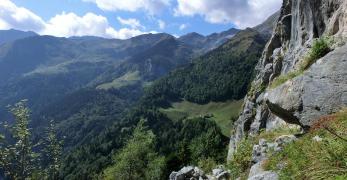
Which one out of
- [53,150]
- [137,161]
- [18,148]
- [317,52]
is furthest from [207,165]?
[317,52]

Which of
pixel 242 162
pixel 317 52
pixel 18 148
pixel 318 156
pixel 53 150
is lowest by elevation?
pixel 53 150

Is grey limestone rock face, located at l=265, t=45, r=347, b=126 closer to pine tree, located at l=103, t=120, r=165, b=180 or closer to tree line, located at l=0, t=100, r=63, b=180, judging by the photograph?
tree line, located at l=0, t=100, r=63, b=180

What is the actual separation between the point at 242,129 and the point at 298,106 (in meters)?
46.8

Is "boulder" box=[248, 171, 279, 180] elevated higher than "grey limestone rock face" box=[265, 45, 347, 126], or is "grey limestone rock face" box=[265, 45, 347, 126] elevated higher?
"grey limestone rock face" box=[265, 45, 347, 126]

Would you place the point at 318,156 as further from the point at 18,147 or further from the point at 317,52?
Result: the point at 18,147

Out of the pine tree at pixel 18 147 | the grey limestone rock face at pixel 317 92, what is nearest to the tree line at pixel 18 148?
the pine tree at pixel 18 147

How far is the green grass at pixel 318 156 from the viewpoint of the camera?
47.1 ft

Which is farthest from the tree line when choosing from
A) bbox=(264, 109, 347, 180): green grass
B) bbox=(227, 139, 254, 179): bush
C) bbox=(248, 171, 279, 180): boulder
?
bbox=(264, 109, 347, 180): green grass

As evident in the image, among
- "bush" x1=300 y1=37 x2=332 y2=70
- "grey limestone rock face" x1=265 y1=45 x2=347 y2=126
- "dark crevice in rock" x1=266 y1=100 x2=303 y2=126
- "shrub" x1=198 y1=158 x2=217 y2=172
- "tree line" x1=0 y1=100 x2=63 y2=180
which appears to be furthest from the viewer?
"shrub" x1=198 y1=158 x2=217 y2=172

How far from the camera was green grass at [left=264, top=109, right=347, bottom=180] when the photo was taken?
14359 mm

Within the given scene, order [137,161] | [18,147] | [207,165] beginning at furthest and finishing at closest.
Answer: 1. [137,161]
2. [207,165]
3. [18,147]

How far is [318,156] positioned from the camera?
16.2 metres

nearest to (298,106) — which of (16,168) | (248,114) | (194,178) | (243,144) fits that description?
(243,144)

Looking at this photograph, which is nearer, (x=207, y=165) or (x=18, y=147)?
(x=18, y=147)
